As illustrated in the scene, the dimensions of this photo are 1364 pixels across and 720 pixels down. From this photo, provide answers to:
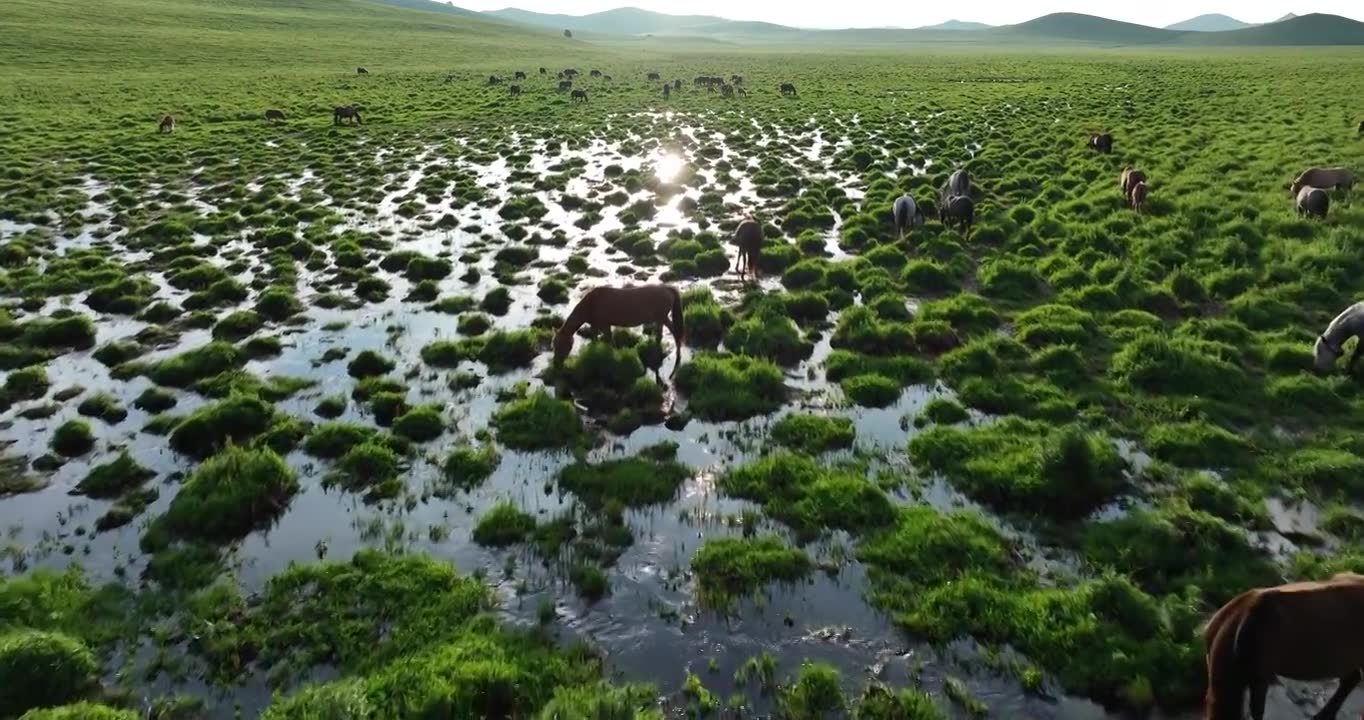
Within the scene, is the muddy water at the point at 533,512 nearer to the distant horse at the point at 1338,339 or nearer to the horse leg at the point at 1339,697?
the horse leg at the point at 1339,697

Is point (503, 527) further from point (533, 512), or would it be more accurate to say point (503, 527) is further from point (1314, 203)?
point (1314, 203)

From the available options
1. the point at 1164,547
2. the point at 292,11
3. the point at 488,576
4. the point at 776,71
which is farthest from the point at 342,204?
the point at 292,11

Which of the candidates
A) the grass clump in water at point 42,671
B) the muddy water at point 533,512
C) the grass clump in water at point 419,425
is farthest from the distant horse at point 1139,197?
the grass clump in water at point 42,671

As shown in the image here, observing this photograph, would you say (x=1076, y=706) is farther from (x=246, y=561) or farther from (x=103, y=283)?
(x=103, y=283)

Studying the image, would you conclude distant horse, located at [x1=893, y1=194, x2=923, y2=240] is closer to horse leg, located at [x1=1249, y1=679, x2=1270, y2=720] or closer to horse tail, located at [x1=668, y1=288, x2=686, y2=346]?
horse tail, located at [x1=668, y1=288, x2=686, y2=346]

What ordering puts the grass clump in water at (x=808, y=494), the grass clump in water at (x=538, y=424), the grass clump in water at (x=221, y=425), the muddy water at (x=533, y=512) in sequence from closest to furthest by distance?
the muddy water at (x=533, y=512) < the grass clump in water at (x=808, y=494) < the grass clump in water at (x=221, y=425) < the grass clump in water at (x=538, y=424)

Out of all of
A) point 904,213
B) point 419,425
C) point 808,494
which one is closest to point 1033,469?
point 808,494
